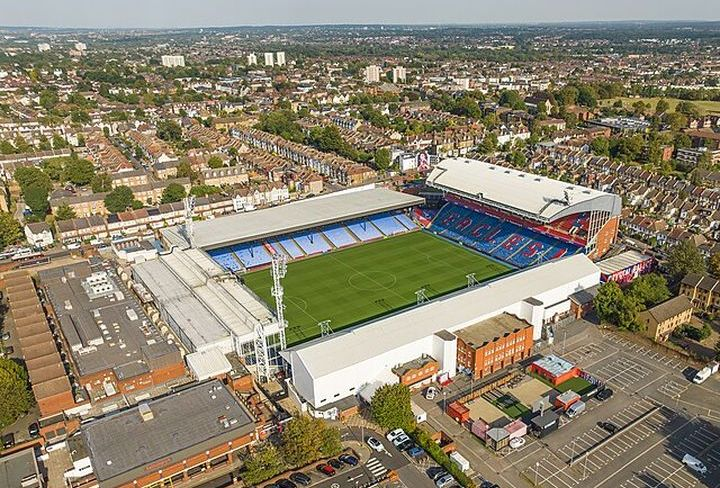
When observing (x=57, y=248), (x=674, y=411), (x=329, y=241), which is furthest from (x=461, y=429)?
(x=57, y=248)

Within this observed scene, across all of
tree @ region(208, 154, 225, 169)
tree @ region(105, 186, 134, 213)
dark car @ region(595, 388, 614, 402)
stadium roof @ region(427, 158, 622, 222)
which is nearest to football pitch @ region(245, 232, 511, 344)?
stadium roof @ region(427, 158, 622, 222)

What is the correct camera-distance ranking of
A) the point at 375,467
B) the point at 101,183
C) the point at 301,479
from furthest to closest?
the point at 101,183
the point at 375,467
the point at 301,479

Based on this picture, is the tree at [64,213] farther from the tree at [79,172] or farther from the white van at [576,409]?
the white van at [576,409]

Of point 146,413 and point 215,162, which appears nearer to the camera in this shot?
point 146,413

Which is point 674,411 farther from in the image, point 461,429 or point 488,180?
point 488,180

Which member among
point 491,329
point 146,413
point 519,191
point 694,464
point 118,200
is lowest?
point 694,464

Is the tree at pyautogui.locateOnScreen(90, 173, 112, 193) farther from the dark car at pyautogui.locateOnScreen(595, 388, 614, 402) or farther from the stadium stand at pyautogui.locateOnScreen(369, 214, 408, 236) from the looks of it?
the dark car at pyautogui.locateOnScreen(595, 388, 614, 402)

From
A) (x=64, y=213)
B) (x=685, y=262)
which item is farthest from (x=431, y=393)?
(x=64, y=213)

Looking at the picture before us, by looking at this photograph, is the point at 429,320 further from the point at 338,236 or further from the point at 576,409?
the point at 338,236
